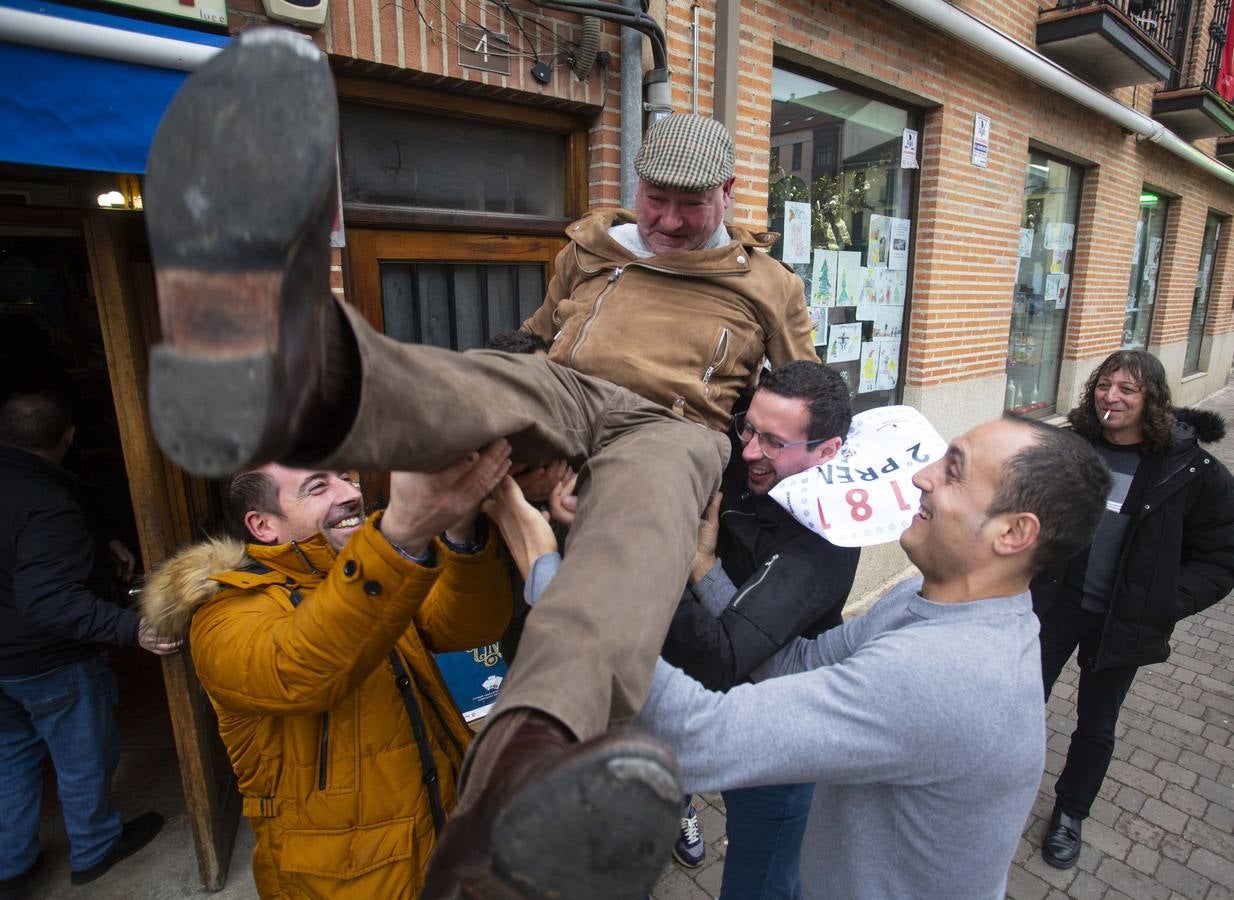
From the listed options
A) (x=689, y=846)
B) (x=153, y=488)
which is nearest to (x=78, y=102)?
(x=153, y=488)

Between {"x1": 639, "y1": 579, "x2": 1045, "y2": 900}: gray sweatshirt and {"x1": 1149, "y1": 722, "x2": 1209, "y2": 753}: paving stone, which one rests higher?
{"x1": 639, "y1": 579, "x2": 1045, "y2": 900}: gray sweatshirt

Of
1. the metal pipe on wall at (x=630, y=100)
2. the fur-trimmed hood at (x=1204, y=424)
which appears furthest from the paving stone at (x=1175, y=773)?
the metal pipe on wall at (x=630, y=100)

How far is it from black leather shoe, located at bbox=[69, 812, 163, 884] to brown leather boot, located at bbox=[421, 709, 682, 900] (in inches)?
121

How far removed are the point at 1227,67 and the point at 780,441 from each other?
1220 cm

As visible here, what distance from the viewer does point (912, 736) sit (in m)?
1.27

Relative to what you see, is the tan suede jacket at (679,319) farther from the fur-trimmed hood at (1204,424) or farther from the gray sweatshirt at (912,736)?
the fur-trimmed hood at (1204,424)

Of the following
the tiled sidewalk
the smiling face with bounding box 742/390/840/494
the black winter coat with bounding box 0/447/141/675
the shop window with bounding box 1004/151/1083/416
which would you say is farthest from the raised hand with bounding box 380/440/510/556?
the shop window with bounding box 1004/151/1083/416

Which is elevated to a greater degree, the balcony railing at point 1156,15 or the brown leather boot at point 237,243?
the balcony railing at point 1156,15

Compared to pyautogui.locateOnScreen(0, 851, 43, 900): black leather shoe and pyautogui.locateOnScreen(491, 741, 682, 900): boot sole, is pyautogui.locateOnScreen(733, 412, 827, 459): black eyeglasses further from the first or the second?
pyautogui.locateOnScreen(0, 851, 43, 900): black leather shoe

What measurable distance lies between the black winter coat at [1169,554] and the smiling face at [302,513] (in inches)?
117

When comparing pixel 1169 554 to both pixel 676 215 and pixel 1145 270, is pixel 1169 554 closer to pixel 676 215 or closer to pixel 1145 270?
pixel 676 215

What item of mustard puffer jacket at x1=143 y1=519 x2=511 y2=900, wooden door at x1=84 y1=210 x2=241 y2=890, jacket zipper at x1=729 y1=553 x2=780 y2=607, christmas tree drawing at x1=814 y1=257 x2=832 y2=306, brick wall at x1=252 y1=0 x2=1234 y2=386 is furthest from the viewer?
christmas tree drawing at x1=814 y1=257 x2=832 y2=306

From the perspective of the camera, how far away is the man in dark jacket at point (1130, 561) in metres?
2.79

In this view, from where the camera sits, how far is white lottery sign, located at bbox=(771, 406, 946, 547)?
185 cm
